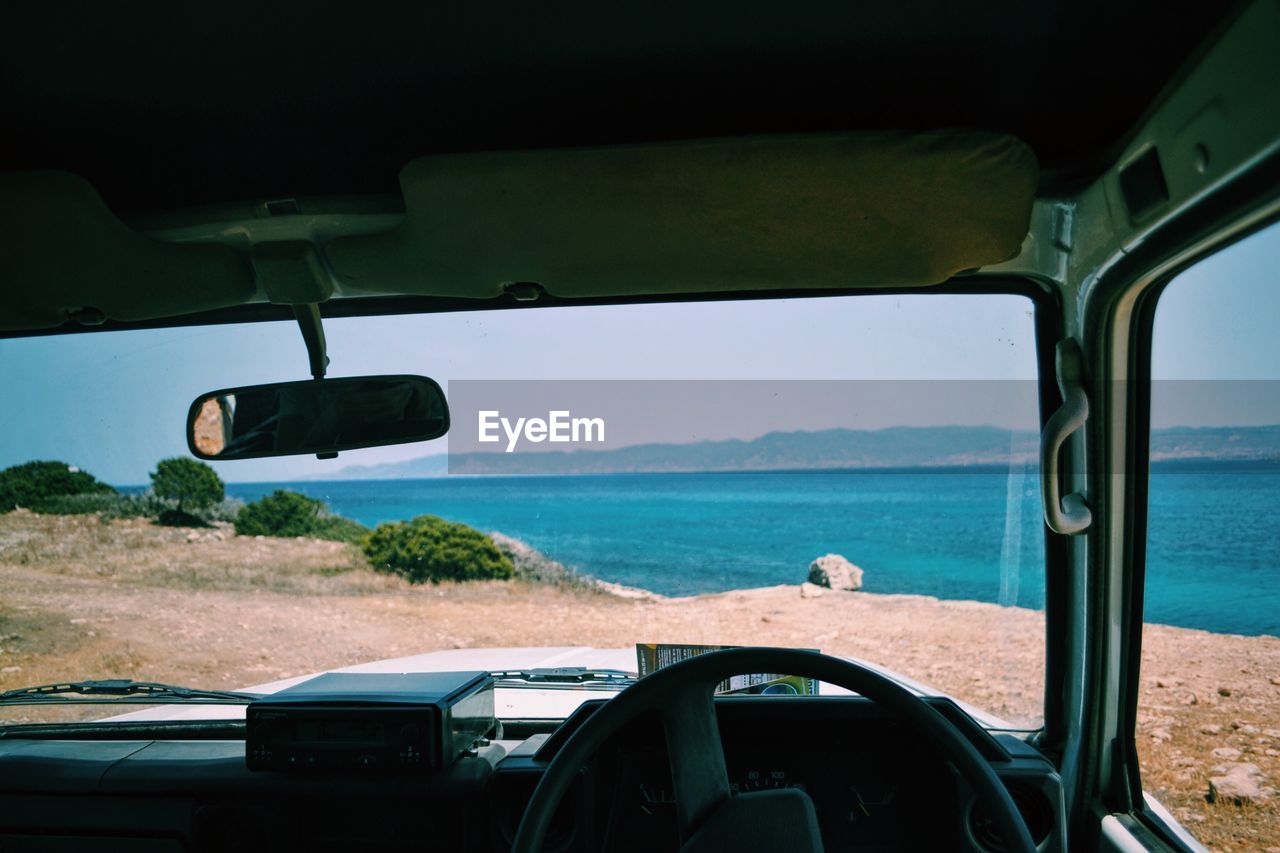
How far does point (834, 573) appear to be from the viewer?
4.93 meters

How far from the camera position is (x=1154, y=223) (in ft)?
7.14

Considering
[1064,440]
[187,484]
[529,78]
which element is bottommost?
[187,484]

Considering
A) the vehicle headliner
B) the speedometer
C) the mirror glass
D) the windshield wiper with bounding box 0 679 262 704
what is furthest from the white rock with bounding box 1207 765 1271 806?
the windshield wiper with bounding box 0 679 262 704

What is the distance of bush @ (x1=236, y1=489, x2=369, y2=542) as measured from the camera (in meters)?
5.11

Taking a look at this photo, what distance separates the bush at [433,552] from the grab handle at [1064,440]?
279 centimetres

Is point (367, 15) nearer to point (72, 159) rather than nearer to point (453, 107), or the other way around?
point (453, 107)

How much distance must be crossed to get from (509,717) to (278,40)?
2.21 metres

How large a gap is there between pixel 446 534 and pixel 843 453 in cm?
992

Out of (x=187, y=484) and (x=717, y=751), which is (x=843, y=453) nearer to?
(x=187, y=484)

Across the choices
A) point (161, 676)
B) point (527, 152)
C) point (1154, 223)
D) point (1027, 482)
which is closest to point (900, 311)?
point (1027, 482)

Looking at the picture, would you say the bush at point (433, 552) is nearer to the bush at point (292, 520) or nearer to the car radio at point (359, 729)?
the bush at point (292, 520)

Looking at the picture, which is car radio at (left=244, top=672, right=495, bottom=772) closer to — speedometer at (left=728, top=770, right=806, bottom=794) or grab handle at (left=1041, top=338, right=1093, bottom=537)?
speedometer at (left=728, top=770, right=806, bottom=794)

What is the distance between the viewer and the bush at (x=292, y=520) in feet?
16.8

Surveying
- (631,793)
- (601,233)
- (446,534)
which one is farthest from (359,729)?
(446,534)
